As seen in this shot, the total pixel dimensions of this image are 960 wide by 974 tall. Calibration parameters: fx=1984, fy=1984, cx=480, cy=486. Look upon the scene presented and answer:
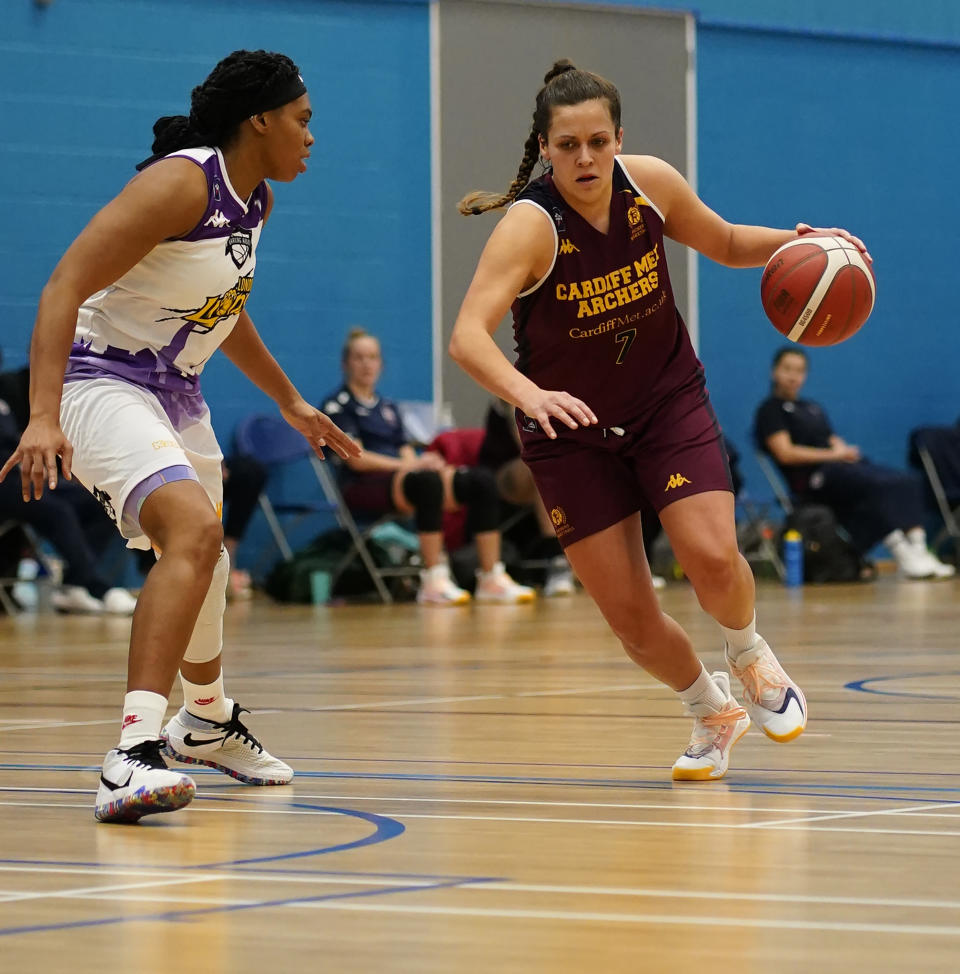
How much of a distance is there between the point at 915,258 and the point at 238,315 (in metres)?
11.4

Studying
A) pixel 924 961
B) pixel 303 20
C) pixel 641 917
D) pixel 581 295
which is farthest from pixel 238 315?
pixel 303 20

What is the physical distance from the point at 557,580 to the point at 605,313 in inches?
292

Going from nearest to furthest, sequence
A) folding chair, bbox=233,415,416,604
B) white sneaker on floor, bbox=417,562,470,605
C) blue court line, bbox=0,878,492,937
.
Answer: blue court line, bbox=0,878,492,937, white sneaker on floor, bbox=417,562,470,605, folding chair, bbox=233,415,416,604

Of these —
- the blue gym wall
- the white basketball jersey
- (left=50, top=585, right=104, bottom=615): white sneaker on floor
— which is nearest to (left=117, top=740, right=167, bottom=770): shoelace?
the white basketball jersey

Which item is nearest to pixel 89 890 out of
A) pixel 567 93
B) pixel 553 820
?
pixel 553 820

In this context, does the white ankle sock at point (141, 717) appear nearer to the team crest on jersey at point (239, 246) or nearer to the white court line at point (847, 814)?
the team crest on jersey at point (239, 246)

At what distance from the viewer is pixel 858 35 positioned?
1447cm

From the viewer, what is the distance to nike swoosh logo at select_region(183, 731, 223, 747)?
4102 millimetres

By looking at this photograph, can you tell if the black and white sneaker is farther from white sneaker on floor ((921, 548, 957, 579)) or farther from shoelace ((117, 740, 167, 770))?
white sneaker on floor ((921, 548, 957, 579))

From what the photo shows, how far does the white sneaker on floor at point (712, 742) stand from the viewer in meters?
4.01

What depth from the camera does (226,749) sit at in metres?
4.10

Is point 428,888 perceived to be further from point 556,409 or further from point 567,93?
point 567,93

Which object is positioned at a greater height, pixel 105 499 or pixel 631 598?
pixel 105 499

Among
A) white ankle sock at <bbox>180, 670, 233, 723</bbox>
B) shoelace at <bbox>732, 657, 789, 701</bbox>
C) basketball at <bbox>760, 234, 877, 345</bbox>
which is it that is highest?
basketball at <bbox>760, 234, 877, 345</bbox>
